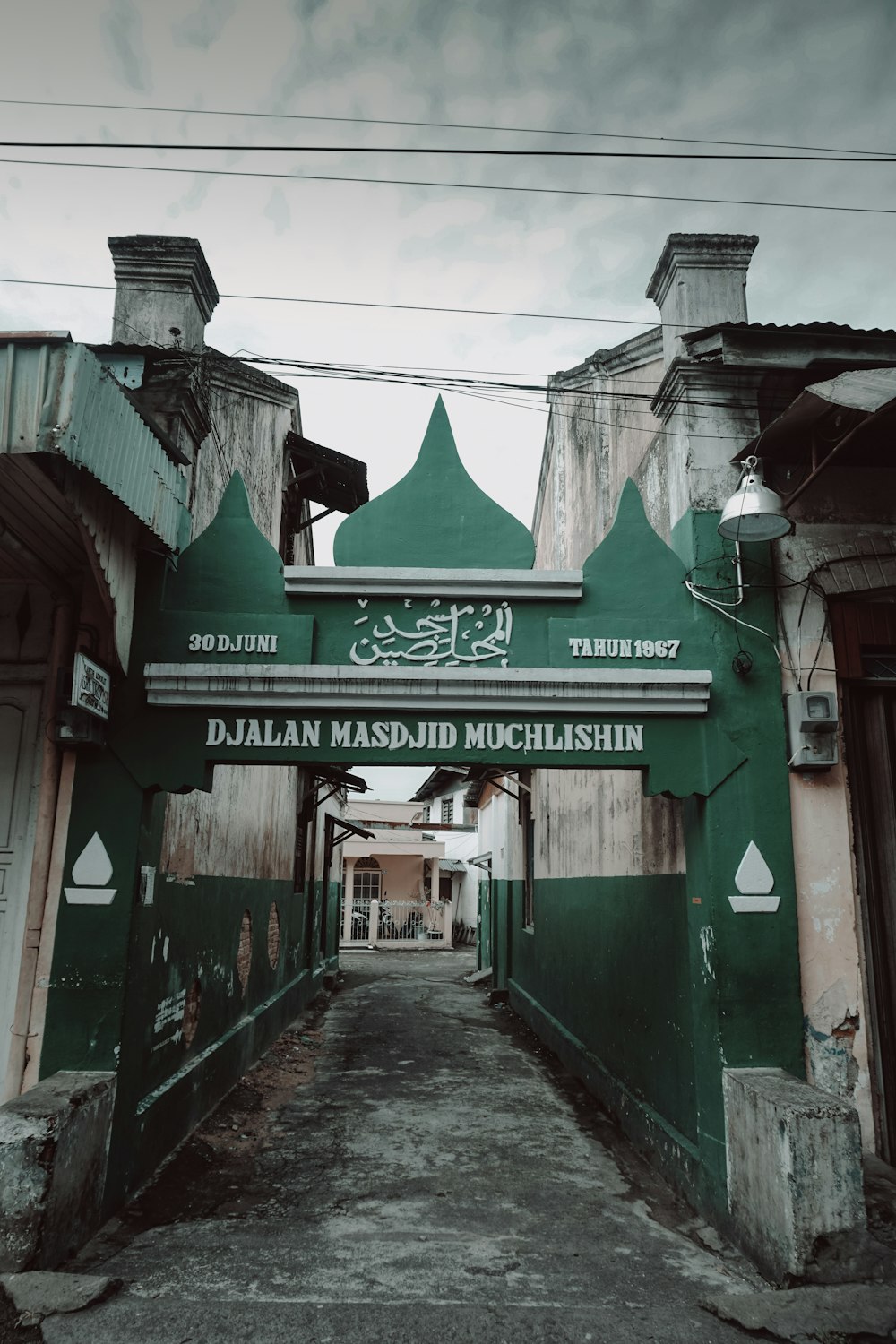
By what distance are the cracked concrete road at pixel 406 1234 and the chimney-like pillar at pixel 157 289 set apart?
18.9 ft

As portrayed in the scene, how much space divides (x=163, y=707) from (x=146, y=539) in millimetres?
1061

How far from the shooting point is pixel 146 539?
5.61 metres

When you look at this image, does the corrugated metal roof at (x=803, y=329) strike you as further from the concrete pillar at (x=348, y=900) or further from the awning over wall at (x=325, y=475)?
the concrete pillar at (x=348, y=900)

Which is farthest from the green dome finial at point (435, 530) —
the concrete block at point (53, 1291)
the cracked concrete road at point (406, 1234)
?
the concrete block at point (53, 1291)


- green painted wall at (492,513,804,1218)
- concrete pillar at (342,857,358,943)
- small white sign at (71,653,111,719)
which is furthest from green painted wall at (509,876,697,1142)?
concrete pillar at (342,857,358,943)

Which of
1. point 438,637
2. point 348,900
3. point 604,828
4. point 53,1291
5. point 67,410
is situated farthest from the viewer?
point 348,900

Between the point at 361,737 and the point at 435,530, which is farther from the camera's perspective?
the point at 435,530

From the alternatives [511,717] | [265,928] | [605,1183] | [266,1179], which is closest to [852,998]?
[605,1183]

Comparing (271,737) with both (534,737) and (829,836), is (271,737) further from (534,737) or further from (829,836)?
(829,836)

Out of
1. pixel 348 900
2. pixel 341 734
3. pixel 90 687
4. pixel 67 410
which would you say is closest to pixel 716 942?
pixel 341 734

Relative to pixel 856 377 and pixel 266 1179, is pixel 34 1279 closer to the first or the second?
pixel 266 1179

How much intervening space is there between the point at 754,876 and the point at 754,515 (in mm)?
2071

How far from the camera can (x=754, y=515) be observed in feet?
16.5

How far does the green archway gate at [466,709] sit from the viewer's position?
16.9 ft
